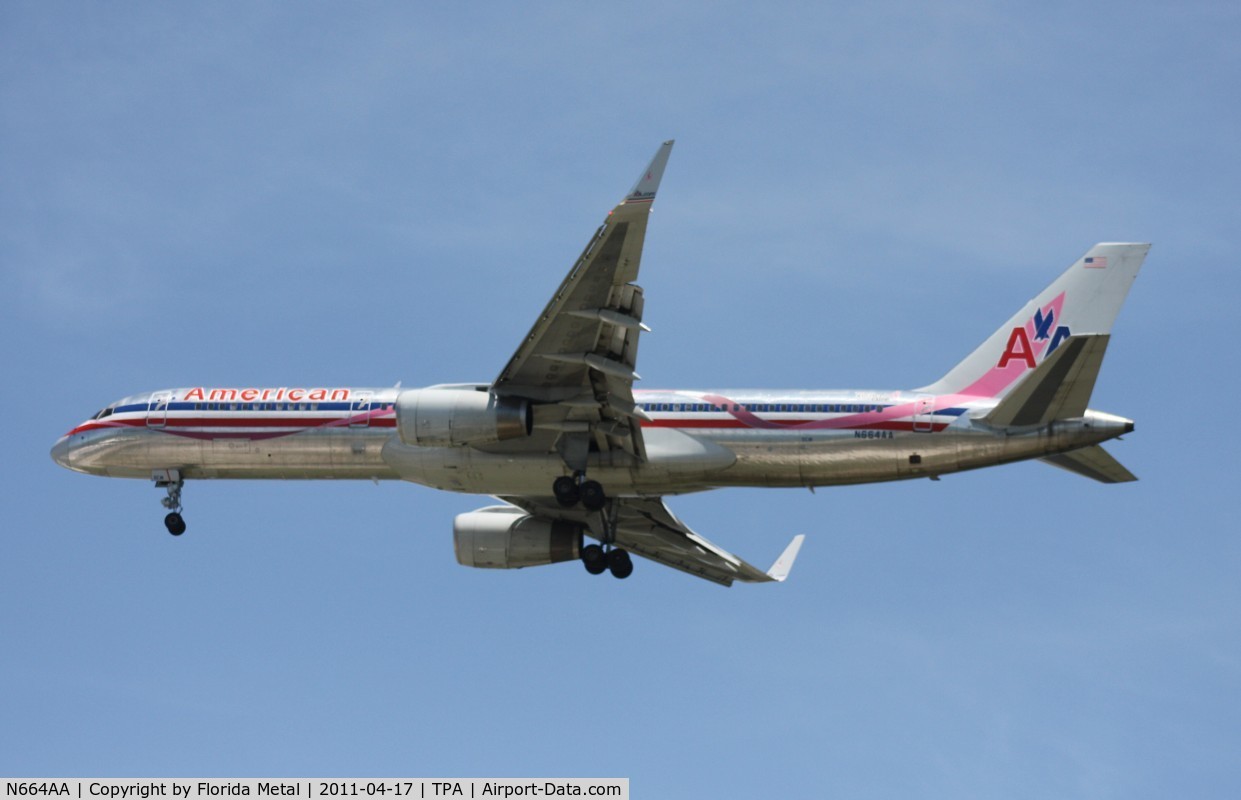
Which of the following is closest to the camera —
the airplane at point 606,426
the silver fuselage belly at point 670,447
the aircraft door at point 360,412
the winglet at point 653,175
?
the winglet at point 653,175

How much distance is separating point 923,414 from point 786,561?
11274mm

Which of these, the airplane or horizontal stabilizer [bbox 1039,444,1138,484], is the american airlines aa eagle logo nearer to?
the airplane

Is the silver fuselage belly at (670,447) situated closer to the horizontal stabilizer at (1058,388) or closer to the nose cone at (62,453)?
the horizontal stabilizer at (1058,388)

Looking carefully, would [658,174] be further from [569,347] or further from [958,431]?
[958,431]

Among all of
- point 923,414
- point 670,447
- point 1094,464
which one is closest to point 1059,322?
point 1094,464

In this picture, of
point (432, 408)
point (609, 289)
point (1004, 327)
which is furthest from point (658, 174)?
point (1004, 327)

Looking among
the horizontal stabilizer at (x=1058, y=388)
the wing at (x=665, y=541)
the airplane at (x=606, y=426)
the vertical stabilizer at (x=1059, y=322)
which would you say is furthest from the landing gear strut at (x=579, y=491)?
the horizontal stabilizer at (x=1058, y=388)

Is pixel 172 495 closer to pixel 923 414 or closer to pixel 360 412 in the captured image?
pixel 360 412

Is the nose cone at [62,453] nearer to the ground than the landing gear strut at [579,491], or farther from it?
farther from it

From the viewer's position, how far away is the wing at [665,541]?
5347 centimetres

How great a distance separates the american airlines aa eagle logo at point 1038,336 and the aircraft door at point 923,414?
10.5 feet

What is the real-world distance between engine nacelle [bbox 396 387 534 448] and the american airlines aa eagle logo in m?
13.1

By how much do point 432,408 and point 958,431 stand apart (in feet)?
42.7

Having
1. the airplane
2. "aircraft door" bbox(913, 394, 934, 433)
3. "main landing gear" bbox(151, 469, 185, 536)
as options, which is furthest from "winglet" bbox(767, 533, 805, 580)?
"main landing gear" bbox(151, 469, 185, 536)
